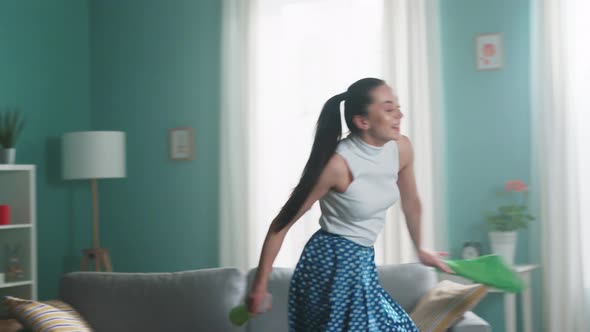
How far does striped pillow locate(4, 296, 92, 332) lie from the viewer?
10.2ft

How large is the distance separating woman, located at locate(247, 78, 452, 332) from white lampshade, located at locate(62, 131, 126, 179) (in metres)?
3.32

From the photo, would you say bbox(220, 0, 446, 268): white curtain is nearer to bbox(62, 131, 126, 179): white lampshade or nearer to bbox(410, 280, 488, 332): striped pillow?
bbox(62, 131, 126, 179): white lampshade

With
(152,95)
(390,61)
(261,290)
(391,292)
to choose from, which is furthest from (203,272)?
(152,95)

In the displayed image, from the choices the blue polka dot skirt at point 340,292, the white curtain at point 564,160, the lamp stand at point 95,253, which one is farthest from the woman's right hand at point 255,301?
the lamp stand at point 95,253

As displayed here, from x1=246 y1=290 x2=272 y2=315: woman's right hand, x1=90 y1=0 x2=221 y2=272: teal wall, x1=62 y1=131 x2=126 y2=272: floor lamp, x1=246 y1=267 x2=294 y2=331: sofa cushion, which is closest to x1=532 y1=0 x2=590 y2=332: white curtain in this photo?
x1=246 y1=267 x2=294 y2=331: sofa cushion

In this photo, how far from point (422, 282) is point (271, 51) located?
2.28 m

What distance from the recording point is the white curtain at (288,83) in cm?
464

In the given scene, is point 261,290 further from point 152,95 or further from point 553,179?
point 152,95

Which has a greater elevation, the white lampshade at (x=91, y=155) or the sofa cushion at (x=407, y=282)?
the white lampshade at (x=91, y=155)

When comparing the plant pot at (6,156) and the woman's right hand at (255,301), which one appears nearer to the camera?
the woman's right hand at (255,301)

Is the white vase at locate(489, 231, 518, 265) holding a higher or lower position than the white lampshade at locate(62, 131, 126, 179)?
lower

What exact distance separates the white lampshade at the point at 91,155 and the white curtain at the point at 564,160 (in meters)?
2.92

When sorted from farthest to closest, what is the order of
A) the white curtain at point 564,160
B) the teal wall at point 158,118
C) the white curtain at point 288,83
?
the teal wall at point 158,118 → the white curtain at point 288,83 → the white curtain at point 564,160

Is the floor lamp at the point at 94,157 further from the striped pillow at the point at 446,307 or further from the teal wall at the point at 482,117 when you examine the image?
the striped pillow at the point at 446,307
